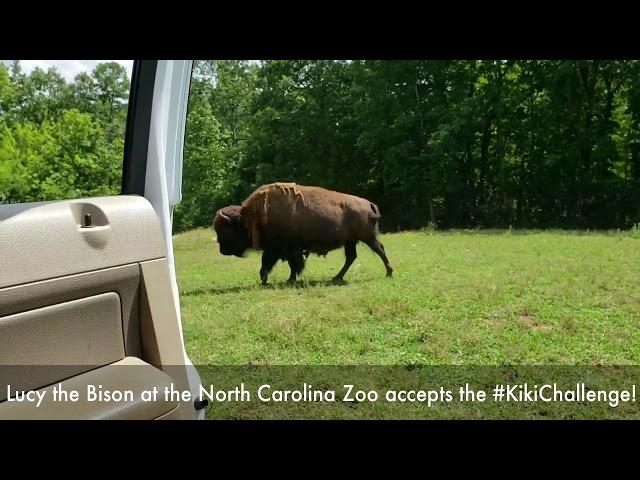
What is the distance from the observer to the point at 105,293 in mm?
918

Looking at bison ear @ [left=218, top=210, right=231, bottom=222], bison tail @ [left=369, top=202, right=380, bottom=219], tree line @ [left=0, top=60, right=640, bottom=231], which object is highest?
tree line @ [left=0, top=60, right=640, bottom=231]

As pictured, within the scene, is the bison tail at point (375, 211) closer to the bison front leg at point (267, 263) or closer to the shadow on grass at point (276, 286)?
the shadow on grass at point (276, 286)

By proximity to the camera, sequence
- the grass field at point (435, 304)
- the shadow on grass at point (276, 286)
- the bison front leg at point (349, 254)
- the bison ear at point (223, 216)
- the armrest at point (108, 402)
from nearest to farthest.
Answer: the armrest at point (108, 402)
the grass field at point (435, 304)
the bison ear at point (223, 216)
the shadow on grass at point (276, 286)
the bison front leg at point (349, 254)

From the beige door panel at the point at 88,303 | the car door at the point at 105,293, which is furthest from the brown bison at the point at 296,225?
the beige door panel at the point at 88,303

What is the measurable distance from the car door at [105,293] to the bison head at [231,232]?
2.37 meters

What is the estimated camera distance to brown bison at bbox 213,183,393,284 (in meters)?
3.67

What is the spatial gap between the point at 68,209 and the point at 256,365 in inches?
86.8

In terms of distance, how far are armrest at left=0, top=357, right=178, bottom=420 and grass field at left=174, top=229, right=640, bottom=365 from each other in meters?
1.94

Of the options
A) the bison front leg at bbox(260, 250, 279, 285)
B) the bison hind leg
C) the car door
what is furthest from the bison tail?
the car door

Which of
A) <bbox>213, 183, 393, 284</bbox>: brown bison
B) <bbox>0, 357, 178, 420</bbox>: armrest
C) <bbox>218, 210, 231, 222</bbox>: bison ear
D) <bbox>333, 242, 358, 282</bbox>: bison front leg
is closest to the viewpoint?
<bbox>0, 357, 178, 420</bbox>: armrest

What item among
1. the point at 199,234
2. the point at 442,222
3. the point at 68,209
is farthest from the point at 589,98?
the point at 68,209

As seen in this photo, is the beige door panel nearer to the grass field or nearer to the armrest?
the armrest

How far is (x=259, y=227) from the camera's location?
376 centimetres

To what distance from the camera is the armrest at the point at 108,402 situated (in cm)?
78
